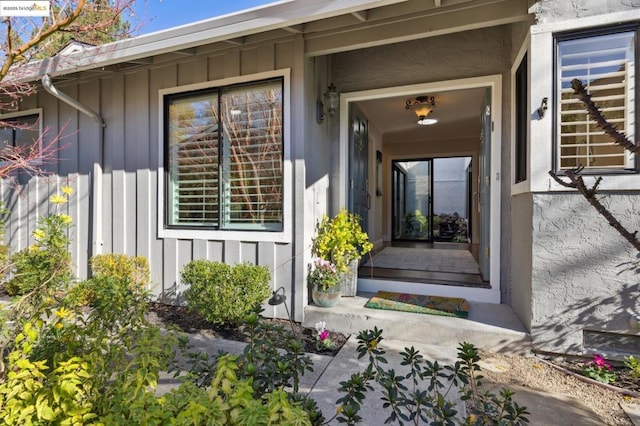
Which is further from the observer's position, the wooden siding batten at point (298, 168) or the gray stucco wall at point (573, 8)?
the wooden siding batten at point (298, 168)

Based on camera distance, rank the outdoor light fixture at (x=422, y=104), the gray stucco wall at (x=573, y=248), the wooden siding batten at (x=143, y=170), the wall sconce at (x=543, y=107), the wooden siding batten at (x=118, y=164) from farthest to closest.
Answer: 1. the outdoor light fixture at (x=422, y=104)
2. the wooden siding batten at (x=118, y=164)
3. the wooden siding batten at (x=143, y=170)
4. the wall sconce at (x=543, y=107)
5. the gray stucco wall at (x=573, y=248)

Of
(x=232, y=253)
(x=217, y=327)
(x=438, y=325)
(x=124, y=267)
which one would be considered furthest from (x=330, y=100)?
(x=124, y=267)

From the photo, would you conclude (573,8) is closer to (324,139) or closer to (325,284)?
(324,139)

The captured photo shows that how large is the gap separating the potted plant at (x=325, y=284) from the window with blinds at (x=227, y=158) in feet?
2.07

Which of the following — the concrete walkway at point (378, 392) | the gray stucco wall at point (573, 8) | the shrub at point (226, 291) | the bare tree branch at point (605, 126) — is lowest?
the concrete walkway at point (378, 392)

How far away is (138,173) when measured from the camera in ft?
13.2

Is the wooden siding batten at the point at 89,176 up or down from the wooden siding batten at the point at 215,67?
down

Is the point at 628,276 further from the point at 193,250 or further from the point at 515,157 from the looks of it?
the point at 193,250

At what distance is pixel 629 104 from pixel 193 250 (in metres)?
4.06

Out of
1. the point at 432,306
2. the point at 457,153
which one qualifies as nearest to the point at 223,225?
the point at 432,306

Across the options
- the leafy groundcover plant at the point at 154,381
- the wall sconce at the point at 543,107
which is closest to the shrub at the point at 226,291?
the leafy groundcover plant at the point at 154,381

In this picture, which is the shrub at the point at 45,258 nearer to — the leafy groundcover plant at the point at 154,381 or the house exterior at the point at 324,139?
the house exterior at the point at 324,139

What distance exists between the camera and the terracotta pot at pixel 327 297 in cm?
326

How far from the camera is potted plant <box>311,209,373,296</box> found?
3422 mm
